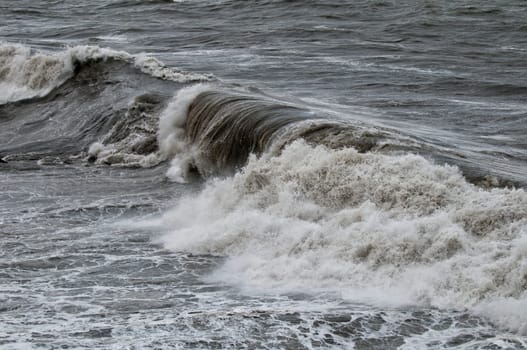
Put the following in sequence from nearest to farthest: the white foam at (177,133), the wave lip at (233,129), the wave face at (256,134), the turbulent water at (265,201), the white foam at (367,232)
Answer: the turbulent water at (265,201), the white foam at (367,232), the wave face at (256,134), the wave lip at (233,129), the white foam at (177,133)

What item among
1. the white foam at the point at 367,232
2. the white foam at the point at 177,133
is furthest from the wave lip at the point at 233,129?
the white foam at the point at 367,232

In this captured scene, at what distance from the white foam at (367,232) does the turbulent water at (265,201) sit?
1.0 inches

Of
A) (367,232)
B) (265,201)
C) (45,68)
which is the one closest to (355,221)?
(367,232)

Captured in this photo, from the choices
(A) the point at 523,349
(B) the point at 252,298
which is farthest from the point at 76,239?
(A) the point at 523,349

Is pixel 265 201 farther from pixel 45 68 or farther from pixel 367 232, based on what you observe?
pixel 45 68

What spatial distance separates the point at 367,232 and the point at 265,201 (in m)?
2.09

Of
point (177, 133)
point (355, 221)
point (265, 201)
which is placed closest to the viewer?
point (355, 221)

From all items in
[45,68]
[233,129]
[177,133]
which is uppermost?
[233,129]

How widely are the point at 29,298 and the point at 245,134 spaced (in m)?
5.63

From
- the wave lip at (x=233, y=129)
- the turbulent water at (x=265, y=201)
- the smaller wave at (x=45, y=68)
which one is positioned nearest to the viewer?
the turbulent water at (x=265, y=201)

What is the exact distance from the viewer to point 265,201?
36.8 ft

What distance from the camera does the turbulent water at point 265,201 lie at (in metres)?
7.84

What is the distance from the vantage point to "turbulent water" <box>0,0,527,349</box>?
784 centimetres

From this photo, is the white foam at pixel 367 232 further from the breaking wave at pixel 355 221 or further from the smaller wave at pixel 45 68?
the smaller wave at pixel 45 68
